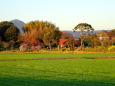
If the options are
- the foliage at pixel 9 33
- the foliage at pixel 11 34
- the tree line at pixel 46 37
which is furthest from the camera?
the foliage at pixel 9 33

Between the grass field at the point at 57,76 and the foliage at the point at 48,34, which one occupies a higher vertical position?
the foliage at the point at 48,34

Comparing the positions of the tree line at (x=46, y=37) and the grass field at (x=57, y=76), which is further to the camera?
the tree line at (x=46, y=37)

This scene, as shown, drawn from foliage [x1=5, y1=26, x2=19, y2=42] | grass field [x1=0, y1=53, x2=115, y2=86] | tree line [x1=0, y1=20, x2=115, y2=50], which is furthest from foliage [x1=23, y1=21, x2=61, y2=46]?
grass field [x1=0, y1=53, x2=115, y2=86]

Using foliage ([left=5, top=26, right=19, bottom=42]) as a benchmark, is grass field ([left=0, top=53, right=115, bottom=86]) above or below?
below

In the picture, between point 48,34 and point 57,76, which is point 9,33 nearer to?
point 48,34

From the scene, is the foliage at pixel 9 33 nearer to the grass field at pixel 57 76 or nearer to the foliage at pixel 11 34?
the foliage at pixel 11 34

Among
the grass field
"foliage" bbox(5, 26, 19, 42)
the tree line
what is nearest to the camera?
the grass field

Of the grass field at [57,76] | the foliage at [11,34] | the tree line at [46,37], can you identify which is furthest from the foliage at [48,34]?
the grass field at [57,76]

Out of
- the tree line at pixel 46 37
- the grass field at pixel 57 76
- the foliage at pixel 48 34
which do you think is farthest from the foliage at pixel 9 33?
the grass field at pixel 57 76

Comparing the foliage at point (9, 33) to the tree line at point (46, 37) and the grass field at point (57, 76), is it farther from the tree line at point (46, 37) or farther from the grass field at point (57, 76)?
the grass field at point (57, 76)

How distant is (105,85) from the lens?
46.6ft

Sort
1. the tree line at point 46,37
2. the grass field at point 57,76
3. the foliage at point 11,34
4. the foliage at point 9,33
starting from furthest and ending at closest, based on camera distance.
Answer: the foliage at point 9,33, the foliage at point 11,34, the tree line at point 46,37, the grass field at point 57,76

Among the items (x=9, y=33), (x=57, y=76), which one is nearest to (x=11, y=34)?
(x=9, y=33)

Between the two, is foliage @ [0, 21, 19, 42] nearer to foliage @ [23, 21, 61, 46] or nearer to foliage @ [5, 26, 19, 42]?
foliage @ [5, 26, 19, 42]
